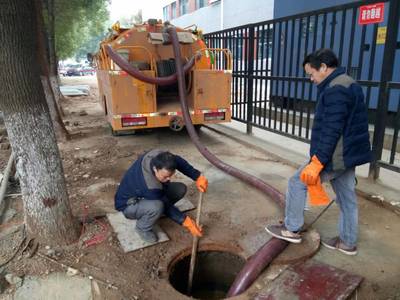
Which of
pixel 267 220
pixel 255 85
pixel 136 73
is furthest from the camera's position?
A: pixel 255 85

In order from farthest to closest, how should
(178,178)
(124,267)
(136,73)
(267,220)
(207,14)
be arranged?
(207,14), (136,73), (178,178), (267,220), (124,267)

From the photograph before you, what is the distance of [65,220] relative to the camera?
3.00 m

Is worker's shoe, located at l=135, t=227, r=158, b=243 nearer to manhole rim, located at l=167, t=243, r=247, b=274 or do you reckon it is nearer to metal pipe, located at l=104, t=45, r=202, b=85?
manhole rim, located at l=167, t=243, r=247, b=274

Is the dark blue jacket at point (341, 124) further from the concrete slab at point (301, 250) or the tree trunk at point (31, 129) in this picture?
the tree trunk at point (31, 129)

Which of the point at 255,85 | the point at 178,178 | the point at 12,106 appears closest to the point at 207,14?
the point at 255,85

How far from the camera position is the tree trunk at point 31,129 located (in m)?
2.44

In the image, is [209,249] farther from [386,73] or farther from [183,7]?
[183,7]

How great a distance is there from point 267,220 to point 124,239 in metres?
1.43

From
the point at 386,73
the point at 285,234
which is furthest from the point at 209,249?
the point at 386,73

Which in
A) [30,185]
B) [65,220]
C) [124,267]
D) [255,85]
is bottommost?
[124,267]

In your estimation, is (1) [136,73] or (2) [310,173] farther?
(1) [136,73]

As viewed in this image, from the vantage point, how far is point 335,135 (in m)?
2.36

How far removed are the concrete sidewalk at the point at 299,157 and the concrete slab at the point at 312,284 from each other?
144cm

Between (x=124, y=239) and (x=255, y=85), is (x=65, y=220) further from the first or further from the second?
(x=255, y=85)
